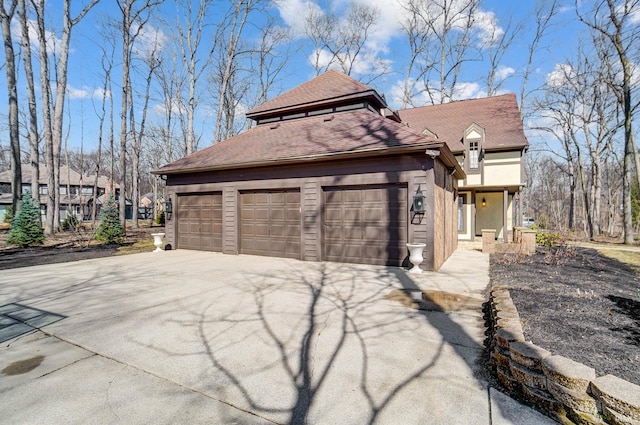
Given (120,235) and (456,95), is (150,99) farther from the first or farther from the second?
(456,95)

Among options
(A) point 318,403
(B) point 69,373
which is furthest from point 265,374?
(B) point 69,373

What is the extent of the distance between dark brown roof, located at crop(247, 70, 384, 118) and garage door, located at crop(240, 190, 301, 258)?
410 centimetres

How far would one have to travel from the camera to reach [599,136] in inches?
727

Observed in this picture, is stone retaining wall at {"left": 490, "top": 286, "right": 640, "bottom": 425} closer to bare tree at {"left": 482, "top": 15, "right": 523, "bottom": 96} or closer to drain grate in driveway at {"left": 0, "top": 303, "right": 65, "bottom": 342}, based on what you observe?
drain grate in driveway at {"left": 0, "top": 303, "right": 65, "bottom": 342}

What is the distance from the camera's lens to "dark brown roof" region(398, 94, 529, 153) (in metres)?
14.2

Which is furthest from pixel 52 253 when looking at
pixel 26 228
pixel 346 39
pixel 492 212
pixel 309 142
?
pixel 346 39

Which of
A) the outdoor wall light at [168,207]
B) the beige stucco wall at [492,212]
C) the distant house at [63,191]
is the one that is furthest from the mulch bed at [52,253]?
the distant house at [63,191]

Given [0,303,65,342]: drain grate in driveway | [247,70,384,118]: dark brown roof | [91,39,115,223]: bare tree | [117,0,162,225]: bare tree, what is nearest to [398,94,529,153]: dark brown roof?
[247,70,384,118]: dark brown roof

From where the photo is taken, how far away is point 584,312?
3566 mm

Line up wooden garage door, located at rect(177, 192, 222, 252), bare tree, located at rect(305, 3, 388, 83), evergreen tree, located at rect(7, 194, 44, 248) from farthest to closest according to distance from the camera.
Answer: bare tree, located at rect(305, 3, 388, 83)
evergreen tree, located at rect(7, 194, 44, 248)
wooden garage door, located at rect(177, 192, 222, 252)

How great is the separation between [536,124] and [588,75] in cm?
389

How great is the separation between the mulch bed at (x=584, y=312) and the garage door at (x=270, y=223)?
15.8ft

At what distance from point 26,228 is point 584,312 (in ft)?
50.6

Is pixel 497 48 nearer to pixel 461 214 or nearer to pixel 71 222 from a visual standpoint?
pixel 461 214
